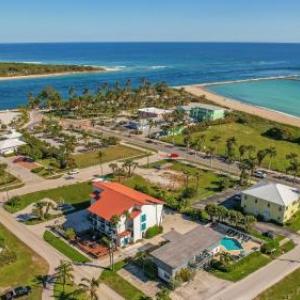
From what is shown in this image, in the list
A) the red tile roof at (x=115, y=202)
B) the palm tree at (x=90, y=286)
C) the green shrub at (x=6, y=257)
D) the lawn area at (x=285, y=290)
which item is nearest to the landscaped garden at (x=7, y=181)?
the red tile roof at (x=115, y=202)

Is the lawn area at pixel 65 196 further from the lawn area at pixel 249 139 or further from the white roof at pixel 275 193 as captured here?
the lawn area at pixel 249 139

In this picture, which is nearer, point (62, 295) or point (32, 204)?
point (62, 295)

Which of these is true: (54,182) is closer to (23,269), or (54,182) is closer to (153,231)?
(153,231)

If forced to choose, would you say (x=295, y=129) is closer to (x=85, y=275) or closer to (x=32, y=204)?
(x=32, y=204)

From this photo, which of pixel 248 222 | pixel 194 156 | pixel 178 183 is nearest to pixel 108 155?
pixel 194 156

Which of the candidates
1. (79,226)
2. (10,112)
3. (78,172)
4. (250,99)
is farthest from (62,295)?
(250,99)

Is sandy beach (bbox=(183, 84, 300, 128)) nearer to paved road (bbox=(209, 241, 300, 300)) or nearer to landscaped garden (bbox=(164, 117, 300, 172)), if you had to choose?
landscaped garden (bbox=(164, 117, 300, 172))
